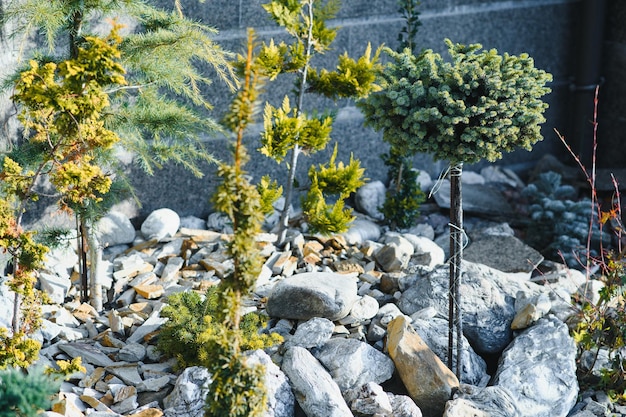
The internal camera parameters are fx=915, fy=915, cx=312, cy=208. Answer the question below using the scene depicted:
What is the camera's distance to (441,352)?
4090 millimetres

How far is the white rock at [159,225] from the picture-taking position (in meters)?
5.01

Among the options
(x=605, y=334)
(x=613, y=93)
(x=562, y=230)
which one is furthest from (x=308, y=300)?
(x=613, y=93)

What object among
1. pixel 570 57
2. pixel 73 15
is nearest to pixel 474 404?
pixel 73 15

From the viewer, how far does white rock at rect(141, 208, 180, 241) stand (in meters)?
5.01

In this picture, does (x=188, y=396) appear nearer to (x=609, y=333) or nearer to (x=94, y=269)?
(x=94, y=269)

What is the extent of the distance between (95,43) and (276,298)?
1.49 meters

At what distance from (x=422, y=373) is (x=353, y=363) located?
0.29 meters

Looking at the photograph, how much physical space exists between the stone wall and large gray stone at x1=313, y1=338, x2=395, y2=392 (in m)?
1.77

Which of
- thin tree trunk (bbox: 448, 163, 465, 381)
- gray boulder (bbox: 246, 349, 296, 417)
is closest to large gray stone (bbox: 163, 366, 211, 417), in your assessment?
gray boulder (bbox: 246, 349, 296, 417)

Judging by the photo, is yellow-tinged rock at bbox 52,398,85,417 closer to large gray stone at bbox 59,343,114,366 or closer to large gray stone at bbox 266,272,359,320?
large gray stone at bbox 59,343,114,366

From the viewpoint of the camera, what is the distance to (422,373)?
3.80 m

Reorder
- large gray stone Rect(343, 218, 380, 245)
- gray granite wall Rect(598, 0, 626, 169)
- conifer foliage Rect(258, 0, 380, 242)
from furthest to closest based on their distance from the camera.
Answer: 1. gray granite wall Rect(598, 0, 626, 169)
2. large gray stone Rect(343, 218, 380, 245)
3. conifer foliage Rect(258, 0, 380, 242)

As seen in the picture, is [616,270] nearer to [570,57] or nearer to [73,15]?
[73,15]

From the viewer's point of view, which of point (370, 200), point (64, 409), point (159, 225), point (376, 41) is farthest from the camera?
point (376, 41)
